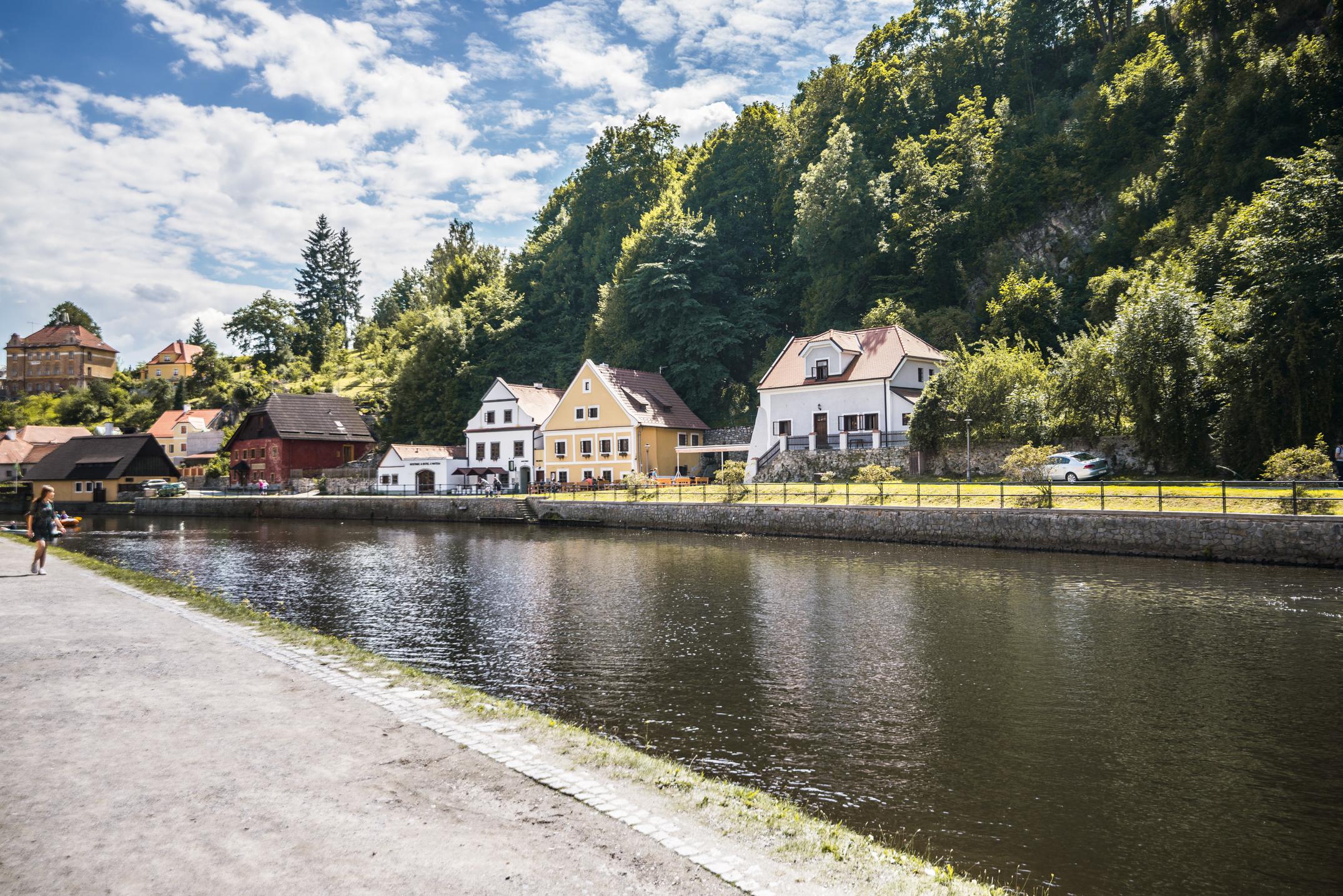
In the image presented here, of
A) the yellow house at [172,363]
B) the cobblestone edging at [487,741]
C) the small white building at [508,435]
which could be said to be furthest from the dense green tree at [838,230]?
the yellow house at [172,363]

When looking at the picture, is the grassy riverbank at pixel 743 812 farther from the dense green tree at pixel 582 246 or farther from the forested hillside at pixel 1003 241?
the dense green tree at pixel 582 246

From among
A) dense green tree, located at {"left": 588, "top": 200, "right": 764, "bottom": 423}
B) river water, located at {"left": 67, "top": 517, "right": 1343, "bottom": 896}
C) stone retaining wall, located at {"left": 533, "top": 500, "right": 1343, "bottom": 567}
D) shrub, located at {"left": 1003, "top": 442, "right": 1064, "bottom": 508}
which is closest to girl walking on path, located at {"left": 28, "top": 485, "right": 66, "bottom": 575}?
river water, located at {"left": 67, "top": 517, "right": 1343, "bottom": 896}

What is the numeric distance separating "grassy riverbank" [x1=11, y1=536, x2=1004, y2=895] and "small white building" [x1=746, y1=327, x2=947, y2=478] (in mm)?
41628

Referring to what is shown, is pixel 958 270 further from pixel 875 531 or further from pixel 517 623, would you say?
pixel 517 623

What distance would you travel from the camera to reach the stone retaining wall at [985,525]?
2589 centimetres

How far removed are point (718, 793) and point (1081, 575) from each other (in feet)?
69.7

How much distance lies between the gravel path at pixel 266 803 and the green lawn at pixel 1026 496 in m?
28.6

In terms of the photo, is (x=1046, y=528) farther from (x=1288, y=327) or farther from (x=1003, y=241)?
(x=1003, y=241)

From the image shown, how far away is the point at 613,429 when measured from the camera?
200ft

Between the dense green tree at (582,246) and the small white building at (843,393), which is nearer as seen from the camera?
the small white building at (843,393)

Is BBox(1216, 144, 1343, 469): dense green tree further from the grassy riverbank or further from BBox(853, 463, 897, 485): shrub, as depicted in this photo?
the grassy riverbank

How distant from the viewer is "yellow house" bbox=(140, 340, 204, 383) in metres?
130

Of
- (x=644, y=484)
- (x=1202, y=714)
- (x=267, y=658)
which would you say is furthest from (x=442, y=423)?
(x=1202, y=714)

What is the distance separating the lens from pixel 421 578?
27.3 meters
